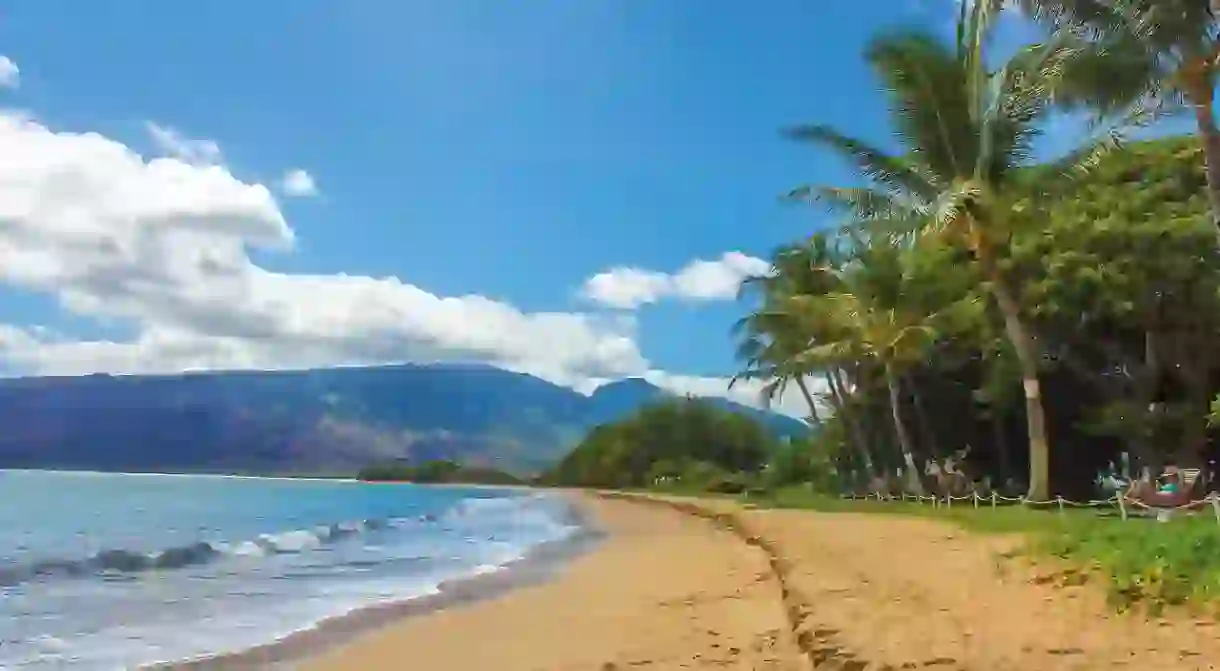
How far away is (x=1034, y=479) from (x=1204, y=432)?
6.16m

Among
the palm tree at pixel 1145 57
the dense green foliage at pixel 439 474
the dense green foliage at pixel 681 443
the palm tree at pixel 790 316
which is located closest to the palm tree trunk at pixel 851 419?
the palm tree at pixel 790 316

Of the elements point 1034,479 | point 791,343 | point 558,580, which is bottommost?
point 558,580

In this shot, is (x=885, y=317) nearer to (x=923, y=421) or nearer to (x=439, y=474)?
(x=923, y=421)

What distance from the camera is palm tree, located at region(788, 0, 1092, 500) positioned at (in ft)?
52.2

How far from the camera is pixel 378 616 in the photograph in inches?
396

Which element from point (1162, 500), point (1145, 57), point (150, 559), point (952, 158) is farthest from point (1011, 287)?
point (150, 559)

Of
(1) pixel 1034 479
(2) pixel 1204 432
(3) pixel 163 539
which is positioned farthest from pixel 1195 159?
(3) pixel 163 539

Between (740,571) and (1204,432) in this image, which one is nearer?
(740,571)

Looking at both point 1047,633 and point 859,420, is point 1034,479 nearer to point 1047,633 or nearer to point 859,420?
point 1047,633

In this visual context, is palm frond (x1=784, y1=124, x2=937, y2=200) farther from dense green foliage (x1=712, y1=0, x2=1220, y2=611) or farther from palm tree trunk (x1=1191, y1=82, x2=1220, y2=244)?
palm tree trunk (x1=1191, y1=82, x2=1220, y2=244)

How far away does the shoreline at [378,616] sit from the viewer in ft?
25.3

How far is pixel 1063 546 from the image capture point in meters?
8.26

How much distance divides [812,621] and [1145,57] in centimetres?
720

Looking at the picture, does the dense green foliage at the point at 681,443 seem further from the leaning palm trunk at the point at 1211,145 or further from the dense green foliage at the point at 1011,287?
the leaning palm trunk at the point at 1211,145
